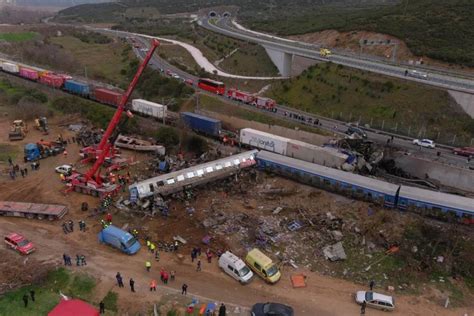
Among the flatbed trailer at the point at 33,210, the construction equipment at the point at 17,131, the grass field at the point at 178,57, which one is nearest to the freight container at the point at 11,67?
the grass field at the point at 178,57

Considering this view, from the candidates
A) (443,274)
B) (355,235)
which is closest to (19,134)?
(355,235)

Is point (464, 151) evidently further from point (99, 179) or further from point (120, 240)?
point (99, 179)

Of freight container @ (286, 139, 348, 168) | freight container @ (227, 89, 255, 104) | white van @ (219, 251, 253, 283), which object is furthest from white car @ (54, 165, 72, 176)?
freight container @ (227, 89, 255, 104)

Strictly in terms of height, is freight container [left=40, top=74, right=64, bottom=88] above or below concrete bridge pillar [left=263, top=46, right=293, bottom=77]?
below

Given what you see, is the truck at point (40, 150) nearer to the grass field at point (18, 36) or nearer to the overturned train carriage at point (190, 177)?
the overturned train carriage at point (190, 177)

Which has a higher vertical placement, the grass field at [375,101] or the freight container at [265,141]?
the grass field at [375,101]

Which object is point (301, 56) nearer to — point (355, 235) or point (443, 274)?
point (355, 235)

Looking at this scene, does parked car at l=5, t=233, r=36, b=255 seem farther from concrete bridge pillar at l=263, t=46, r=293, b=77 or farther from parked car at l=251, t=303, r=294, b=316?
concrete bridge pillar at l=263, t=46, r=293, b=77
